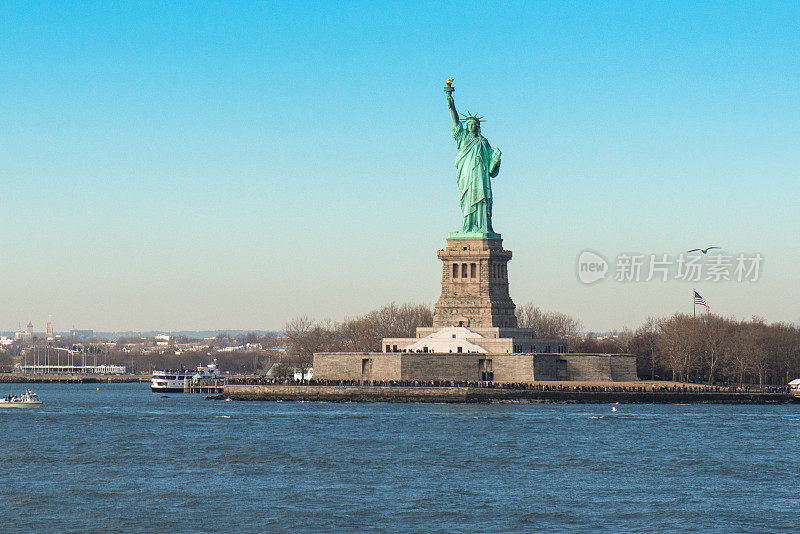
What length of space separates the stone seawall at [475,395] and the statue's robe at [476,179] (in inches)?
559

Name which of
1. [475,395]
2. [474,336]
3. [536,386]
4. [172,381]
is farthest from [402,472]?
[172,381]

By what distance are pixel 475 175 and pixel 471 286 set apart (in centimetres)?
766

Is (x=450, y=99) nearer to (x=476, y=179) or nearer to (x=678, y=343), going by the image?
(x=476, y=179)

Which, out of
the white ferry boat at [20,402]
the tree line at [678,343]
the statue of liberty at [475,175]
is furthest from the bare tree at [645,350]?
the white ferry boat at [20,402]

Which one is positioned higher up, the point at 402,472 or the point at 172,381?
the point at 172,381

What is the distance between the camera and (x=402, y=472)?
46438 mm

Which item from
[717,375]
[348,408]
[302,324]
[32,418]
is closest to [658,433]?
[348,408]

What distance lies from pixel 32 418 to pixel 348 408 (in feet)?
56.1

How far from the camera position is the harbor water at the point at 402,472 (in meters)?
37.1

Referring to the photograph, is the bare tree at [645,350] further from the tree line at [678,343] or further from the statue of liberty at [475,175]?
the statue of liberty at [475,175]

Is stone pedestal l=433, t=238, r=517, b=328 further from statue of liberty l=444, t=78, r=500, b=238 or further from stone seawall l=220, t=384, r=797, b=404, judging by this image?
stone seawall l=220, t=384, r=797, b=404

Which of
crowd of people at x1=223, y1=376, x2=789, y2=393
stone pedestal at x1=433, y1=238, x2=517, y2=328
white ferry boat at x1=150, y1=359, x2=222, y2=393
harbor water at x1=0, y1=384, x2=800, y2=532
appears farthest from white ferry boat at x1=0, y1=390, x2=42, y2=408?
white ferry boat at x1=150, y1=359, x2=222, y2=393

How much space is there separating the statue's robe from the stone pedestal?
1.63 metres

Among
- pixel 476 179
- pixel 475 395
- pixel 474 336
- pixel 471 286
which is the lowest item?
pixel 475 395
